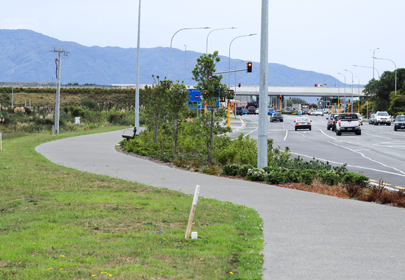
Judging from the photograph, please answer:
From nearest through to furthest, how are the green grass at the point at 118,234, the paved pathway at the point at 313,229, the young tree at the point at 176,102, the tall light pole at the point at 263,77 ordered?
the green grass at the point at 118,234 → the paved pathway at the point at 313,229 → the tall light pole at the point at 263,77 → the young tree at the point at 176,102

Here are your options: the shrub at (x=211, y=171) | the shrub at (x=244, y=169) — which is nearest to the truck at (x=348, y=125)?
the shrub at (x=211, y=171)

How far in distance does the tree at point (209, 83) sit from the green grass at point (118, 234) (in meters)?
6.22

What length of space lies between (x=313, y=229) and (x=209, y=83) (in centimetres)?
1002

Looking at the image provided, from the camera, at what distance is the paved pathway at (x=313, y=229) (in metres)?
5.82

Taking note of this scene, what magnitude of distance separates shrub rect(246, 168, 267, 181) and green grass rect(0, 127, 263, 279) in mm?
3462

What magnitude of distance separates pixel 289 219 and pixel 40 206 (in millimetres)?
4617

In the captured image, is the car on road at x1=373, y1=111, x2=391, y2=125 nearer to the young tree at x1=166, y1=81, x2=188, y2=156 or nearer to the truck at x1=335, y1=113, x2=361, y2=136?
the truck at x1=335, y1=113, x2=361, y2=136

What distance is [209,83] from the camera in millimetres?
17172

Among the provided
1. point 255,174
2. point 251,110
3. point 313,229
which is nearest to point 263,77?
point 255,174

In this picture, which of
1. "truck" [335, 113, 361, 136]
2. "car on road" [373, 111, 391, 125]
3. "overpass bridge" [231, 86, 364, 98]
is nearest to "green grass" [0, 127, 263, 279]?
"truck" [335, 113, 361, 136]

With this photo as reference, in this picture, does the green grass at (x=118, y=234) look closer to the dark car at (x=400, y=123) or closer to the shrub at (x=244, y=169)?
the shrub at (x=244, y=169)

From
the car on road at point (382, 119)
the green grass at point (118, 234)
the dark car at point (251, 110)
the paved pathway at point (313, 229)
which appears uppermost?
the dark car at point (251, 110)

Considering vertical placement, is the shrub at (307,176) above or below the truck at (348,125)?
below

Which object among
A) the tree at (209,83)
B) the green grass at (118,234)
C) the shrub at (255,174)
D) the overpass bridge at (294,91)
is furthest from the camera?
the overpass bridge at (294,91)
